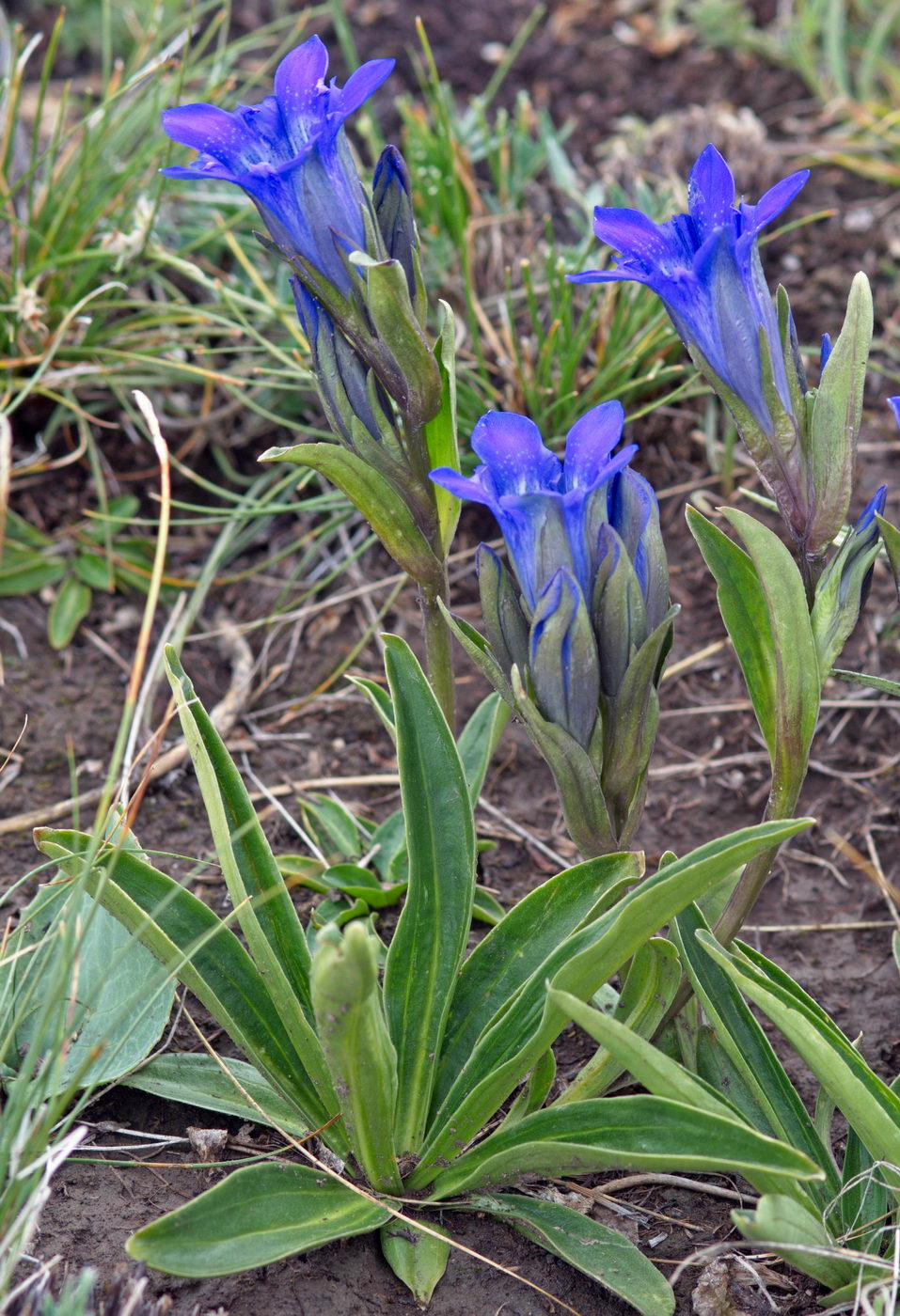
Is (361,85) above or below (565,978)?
above

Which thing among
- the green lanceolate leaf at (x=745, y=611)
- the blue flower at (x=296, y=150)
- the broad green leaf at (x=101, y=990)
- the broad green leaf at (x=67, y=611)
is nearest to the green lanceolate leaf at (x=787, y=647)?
the green lanceolate leaf at (x=745, y=611)

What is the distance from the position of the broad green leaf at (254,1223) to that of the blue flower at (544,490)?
0.78 meters

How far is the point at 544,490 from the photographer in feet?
4.85

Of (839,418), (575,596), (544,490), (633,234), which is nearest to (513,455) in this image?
(544,490)

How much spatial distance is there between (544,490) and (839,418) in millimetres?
Result: 387

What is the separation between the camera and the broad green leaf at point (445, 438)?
5.78 feet

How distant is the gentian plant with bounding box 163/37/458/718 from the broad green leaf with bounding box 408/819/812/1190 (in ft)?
1.86

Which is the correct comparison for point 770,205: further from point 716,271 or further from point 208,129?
point 208,129

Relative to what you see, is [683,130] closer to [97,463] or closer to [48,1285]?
[97,463]

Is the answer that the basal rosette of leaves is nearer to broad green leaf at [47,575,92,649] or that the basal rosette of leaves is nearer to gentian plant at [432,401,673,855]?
gentian plant at [432,401,673,855]

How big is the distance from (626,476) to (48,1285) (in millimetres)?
1206

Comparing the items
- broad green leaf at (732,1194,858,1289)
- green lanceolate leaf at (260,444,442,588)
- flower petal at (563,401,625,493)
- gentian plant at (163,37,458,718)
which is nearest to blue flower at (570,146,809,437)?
flower petal at (563,401,625,493)

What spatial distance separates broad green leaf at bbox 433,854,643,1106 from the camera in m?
1.66

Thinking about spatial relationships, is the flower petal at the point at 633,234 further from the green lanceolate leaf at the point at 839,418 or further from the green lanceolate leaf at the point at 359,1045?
the green lanceolate leaf at the point at 359,1045
